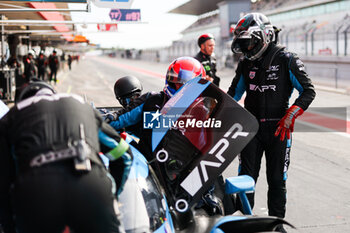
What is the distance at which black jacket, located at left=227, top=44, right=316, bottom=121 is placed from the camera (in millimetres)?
3996

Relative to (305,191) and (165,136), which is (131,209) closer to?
(165,136)

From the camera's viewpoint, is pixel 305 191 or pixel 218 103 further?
pixel 305 191

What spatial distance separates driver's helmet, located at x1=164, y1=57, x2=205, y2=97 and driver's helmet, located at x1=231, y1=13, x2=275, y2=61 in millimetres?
834

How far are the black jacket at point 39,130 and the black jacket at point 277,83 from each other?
7.55 feet

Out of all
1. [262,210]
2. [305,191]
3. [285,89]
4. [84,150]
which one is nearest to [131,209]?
[84,150]

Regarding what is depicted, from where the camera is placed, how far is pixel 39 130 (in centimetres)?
199

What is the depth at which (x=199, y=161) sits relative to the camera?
274cm

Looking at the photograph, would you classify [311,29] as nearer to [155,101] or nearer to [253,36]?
[253,36]

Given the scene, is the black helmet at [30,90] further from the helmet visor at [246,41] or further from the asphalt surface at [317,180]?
the helmet visor at [246,41]

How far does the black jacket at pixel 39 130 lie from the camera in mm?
1986

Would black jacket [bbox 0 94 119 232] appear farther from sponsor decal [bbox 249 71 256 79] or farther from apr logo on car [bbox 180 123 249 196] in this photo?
sponsor decal [bbox 249 71 256 79]

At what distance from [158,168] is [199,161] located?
318 mm

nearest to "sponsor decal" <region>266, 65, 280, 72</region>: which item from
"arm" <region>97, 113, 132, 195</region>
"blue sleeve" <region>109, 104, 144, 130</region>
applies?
"blue sleeve" <region>109, 104, 144, 130</region>

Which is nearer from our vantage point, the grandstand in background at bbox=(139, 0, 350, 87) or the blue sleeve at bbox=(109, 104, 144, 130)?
the blue sleeve at bbox=(109, 104, 144, 130)
